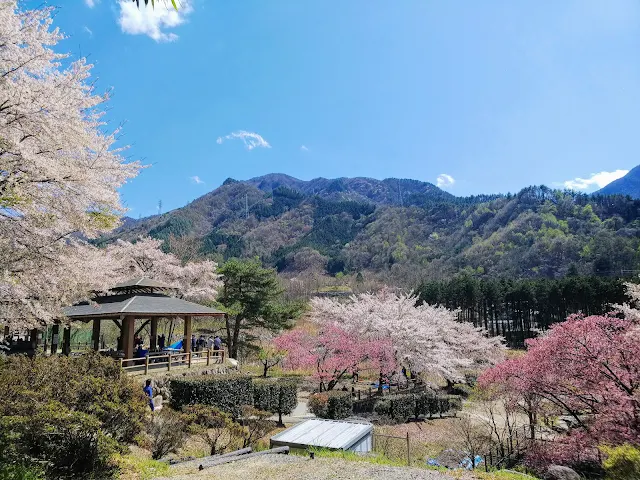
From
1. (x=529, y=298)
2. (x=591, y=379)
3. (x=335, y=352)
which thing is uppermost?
(x=529, y=298)

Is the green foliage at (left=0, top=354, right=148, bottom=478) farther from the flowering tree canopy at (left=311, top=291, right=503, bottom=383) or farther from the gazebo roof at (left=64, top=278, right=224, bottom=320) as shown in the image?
the flowering tree canopy at (left=311, top=291, right=503, bottom=383)

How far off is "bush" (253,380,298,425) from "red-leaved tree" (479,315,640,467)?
7.61 metres

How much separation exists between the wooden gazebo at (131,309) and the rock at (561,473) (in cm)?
1276

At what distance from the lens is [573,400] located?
373 inches

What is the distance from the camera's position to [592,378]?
858 cm

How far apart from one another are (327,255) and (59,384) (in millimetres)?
119256

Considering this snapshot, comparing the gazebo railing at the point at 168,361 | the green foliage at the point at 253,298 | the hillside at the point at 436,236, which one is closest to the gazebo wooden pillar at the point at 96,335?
the gazebo railing at the point at 168,361

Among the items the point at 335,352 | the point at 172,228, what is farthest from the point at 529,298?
the point at 172,228

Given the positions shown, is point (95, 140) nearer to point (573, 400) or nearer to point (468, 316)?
point (573, 400)

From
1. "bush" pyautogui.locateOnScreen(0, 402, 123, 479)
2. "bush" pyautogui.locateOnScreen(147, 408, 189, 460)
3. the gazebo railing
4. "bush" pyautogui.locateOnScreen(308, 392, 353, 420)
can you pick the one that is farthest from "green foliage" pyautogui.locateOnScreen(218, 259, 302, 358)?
"bush" pyautogui.locateOnScreen(0, 402, 123, 479)

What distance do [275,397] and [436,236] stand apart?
124947 millimetres

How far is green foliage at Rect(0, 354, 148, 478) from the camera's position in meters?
5.34

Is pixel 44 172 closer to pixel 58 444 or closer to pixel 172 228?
pixel 58 444

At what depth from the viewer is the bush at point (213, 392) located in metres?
12.5
